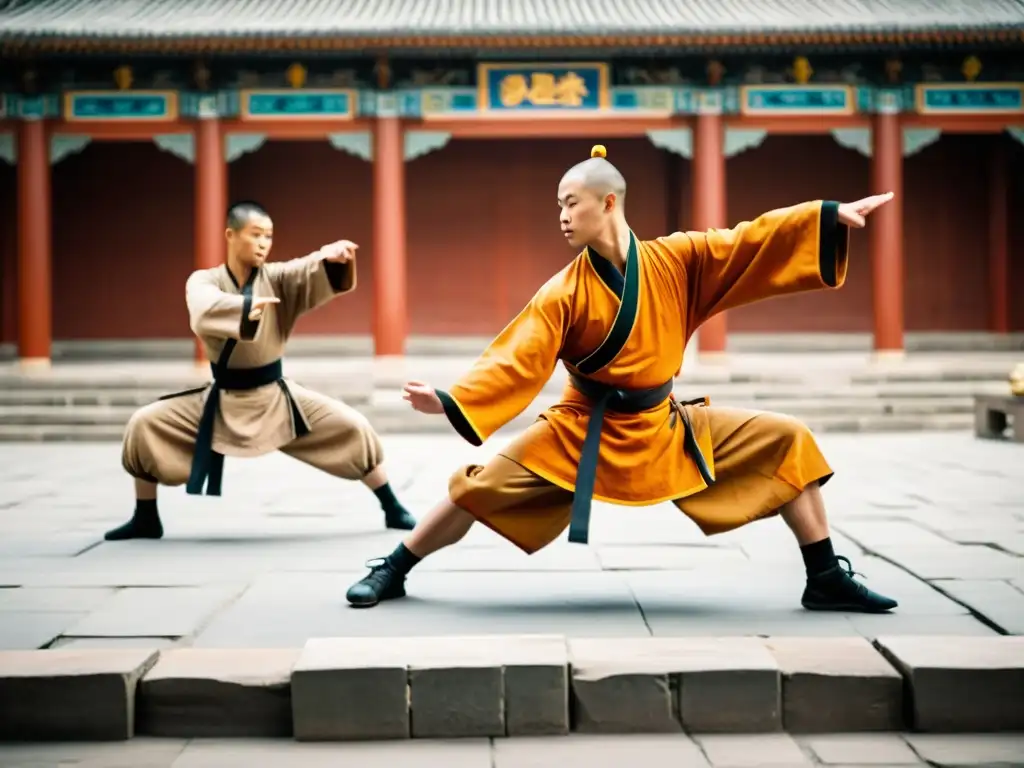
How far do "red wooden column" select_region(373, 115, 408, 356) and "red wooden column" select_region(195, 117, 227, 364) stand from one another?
1.69m

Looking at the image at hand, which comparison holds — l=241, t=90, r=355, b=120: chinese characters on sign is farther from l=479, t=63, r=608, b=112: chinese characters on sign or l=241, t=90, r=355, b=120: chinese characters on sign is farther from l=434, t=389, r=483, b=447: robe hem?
l=434, t=389, r=483, b=447: robe hem

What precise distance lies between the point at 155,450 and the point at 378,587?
1.58 m

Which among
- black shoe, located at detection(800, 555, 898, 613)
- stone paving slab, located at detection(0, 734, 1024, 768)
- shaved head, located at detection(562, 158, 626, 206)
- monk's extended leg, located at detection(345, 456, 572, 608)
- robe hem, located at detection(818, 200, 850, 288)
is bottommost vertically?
stone paving slab, located at detection(0, 734, 1024, 768)

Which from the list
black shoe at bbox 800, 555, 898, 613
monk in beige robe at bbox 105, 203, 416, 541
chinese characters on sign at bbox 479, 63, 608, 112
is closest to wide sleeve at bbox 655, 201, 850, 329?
black shoe at bbox 800, 555, 898, 613

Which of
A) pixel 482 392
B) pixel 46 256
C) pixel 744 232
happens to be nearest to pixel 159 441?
pixel 482 392

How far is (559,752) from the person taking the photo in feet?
8.23

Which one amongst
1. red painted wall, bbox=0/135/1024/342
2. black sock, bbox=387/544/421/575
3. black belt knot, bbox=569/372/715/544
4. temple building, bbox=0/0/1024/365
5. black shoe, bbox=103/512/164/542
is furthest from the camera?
red painted wall, bbox=0/135/1024/342

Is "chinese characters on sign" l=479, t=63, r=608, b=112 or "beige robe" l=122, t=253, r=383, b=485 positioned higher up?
"chinese characters on sign" l=479, t=63, r=608, b=112

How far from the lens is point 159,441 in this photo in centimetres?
461

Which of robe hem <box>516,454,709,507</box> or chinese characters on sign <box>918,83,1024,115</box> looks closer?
robe hem <box>516,454,709,507</box>

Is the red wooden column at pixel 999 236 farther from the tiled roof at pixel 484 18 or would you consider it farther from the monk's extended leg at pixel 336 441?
the monk's extended leg at pixel 336 441

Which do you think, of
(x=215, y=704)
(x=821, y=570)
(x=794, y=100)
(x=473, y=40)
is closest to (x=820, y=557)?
(x=821, y=570)

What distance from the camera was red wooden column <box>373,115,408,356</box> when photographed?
39.2 ft

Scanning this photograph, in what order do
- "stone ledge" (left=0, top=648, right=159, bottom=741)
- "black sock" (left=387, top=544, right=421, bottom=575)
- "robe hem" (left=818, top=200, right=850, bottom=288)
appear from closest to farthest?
"stone ledge" (left=0, top=648, right=159, bottom=741) < "robe hem" (left=818, top=200, right=850, bottom=288) < "black sock" (left=387, top=544, right=421, bottom=575)
